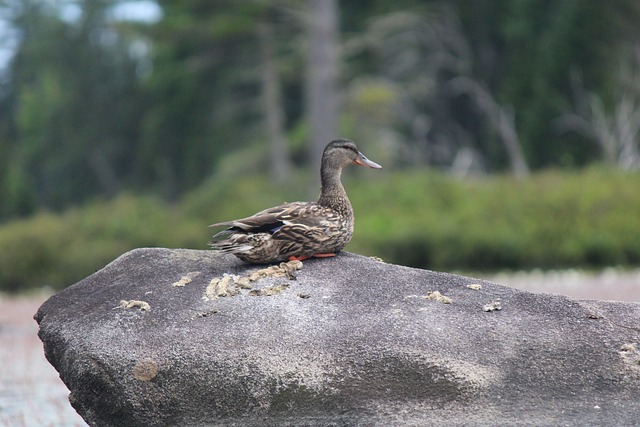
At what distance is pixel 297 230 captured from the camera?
6051 mm

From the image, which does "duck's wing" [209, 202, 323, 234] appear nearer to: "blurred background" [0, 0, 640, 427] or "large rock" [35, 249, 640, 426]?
"large rock" [35, 249, 640, 426]

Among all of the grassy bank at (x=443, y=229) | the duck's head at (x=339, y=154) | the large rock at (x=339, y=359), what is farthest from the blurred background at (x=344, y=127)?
the large rock at (x=339, y=359)

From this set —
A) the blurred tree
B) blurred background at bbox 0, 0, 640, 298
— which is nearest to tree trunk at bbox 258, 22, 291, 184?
blurred background at bbox 0, 0, 640, 298

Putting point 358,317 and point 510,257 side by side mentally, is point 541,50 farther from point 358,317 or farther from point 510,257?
point 358,317

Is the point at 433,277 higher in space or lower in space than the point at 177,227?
higher

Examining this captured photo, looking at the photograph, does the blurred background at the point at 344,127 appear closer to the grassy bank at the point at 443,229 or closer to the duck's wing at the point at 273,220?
the grassy bank at the point at 443,229

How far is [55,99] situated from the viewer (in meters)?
55.8

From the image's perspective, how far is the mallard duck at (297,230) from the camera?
600 centimetres

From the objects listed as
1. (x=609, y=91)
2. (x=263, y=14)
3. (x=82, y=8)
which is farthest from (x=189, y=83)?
(x=82, y=8)

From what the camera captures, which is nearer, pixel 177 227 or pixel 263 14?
pixel 177 227

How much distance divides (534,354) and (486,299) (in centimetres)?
49

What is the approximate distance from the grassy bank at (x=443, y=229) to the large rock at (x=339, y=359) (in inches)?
485

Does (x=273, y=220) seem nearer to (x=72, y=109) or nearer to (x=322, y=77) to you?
(x=322, y=77)

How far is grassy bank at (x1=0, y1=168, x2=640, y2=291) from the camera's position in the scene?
1961cm
